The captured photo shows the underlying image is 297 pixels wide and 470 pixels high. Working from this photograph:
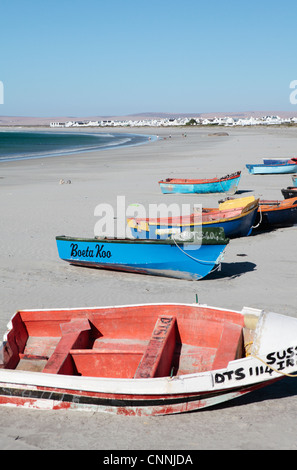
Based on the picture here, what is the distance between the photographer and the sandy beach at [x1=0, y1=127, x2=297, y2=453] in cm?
518

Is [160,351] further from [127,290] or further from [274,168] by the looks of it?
[274,168]

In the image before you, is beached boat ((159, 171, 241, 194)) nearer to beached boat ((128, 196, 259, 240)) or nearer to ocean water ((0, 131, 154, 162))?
beached boat ((128, 196, 259, 240))

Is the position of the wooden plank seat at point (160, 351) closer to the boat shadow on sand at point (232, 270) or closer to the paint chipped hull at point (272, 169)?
the boat shadow on sand at point (232, 270)

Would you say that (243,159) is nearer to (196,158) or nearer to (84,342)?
(196,158)

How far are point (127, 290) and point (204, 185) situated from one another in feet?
38.6

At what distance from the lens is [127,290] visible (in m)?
9.93

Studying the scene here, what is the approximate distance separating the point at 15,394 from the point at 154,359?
169cm

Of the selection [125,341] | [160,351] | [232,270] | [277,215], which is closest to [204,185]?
[277,215]

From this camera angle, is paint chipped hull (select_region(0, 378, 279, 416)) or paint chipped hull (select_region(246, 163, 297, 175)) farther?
paint chipped hull (select_region(246, 163, 297, 175))

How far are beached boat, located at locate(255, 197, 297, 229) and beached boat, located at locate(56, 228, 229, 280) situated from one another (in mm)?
4372

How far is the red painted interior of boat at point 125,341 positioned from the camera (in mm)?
6195

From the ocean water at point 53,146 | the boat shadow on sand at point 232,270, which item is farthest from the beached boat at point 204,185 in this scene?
the ocean water at point 53,146

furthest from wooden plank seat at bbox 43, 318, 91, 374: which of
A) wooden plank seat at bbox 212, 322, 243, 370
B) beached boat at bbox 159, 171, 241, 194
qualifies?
beached boat at bbox 159, 171, 241, 194

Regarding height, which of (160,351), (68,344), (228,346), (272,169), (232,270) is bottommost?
(232,270)
